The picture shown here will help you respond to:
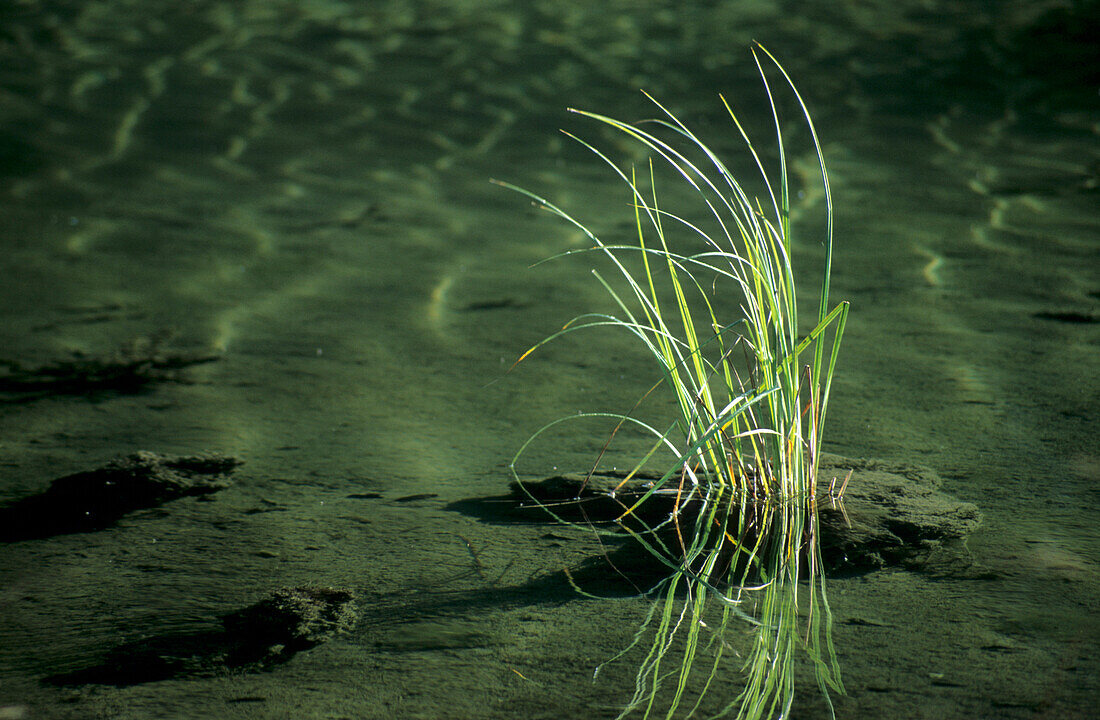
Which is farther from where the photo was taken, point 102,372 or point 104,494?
point 102,372

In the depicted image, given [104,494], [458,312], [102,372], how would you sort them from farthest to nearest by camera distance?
[458,312] → [102,372] → [104,494]

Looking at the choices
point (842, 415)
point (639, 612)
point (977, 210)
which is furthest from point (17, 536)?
point (977, 210)

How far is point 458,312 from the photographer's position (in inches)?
115

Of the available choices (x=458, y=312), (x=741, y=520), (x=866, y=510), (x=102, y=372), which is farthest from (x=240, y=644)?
(x=458, y=312)

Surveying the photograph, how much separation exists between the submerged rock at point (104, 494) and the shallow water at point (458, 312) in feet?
0.17

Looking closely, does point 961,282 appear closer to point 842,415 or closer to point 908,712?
point 842,415

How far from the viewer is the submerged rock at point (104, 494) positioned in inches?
68.5

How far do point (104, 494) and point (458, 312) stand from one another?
1.28m

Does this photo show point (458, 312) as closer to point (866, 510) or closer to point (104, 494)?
point (104, 494)

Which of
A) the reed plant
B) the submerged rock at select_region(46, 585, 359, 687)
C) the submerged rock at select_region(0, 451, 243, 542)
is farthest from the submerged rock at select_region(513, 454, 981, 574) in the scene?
the submerged rock at select_region(0, 451, 243, 542)

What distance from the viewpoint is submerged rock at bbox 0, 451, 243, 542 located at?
5.71ft

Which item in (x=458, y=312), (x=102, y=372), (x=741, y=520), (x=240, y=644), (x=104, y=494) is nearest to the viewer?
(x=240, y=644)

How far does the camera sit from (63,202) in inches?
153

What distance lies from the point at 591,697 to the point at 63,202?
3425 millimetres
